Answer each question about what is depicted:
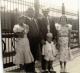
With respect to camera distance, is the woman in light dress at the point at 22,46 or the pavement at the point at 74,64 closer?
the woman in light dress at the point at 22,46

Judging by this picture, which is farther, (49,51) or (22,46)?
(49,51)

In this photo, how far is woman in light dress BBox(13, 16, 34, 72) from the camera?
1.22 metres

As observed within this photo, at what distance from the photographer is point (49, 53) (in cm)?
134

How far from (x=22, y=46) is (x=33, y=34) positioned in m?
0.12

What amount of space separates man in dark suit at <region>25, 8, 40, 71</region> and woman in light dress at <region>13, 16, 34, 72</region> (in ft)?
0.09

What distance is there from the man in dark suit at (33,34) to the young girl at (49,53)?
0.07 m

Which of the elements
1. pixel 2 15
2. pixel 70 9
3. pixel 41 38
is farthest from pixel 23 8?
pixel 70 9

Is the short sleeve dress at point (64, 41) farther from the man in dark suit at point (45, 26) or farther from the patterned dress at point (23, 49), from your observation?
the patterned dress at point (23, 49)

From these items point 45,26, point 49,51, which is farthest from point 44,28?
point 49,51

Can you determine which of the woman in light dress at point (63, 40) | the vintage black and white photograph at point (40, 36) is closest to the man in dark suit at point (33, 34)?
the vintage black and white photograph at point (40, 36)

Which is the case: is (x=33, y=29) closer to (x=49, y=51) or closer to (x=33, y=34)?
(x=33, y=34)

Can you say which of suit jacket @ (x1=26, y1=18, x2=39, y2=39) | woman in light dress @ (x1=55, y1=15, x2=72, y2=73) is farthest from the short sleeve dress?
suit jacket @ (x1=26, y1=18, x2=39, y2=39)

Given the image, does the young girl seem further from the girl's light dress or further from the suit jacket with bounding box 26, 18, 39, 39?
the suit jacket with bounding box 26, 18, 39, 39

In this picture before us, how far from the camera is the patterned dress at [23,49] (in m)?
1.22
